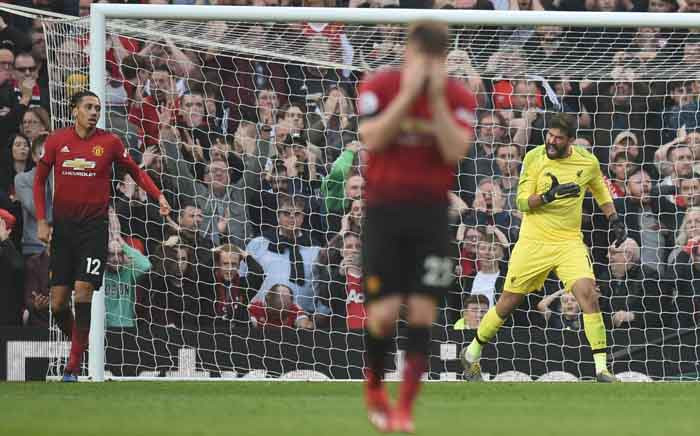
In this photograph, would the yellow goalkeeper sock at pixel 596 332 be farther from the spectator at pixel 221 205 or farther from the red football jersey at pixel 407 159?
the red football jersey at pixel 407 159

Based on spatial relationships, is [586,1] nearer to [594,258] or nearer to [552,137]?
[594,258]

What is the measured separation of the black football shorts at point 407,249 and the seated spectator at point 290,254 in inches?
278

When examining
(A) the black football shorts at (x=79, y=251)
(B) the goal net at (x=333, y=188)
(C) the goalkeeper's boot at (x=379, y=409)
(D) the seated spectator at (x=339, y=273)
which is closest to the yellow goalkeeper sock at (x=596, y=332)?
(B) the goal net at (x=333, y=188)

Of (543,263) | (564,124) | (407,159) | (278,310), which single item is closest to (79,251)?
(278,310)

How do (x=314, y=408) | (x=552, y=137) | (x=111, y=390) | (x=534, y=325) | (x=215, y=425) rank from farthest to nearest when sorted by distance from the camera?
(x=534, y=325), (x=552, y=137), (x=111, y=390), (x=314, y=408), (x=215, y=425)

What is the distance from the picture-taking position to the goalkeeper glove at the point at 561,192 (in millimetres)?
11631

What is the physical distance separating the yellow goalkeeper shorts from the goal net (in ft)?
4.57

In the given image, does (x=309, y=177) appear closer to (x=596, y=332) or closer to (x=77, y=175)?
(x=77, y=175)

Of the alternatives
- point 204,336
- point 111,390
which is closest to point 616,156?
point 204,336

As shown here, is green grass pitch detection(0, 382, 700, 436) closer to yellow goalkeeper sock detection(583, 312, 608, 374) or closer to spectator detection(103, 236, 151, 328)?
yellow goalkeeper sock detection(583, 312, 608, 374)

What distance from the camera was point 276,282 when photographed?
13.6m

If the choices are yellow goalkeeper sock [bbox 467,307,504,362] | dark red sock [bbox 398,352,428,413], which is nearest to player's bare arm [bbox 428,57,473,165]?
dark red sock [bbox 398,352,428,413]

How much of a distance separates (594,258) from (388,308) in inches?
319

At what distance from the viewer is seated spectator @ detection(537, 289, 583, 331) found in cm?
1395
